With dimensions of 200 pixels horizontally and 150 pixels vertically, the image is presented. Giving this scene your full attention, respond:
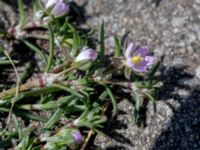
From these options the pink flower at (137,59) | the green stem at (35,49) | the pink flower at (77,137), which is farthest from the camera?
the green stem at (35,49)

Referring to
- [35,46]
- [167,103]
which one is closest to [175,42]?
[167,103]

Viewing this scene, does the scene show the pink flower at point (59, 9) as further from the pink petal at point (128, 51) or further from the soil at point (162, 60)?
the pink petal at point (128, 51)

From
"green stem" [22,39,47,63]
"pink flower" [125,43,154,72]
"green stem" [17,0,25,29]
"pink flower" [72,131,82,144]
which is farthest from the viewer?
"green stem" [17,0,25,29]

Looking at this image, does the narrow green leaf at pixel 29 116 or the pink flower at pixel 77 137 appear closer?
the pink flower at pixel 77 137

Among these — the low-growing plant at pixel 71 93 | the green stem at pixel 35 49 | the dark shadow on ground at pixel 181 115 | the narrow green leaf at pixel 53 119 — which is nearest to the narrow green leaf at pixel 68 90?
the low-growing plant at pixel 71 93

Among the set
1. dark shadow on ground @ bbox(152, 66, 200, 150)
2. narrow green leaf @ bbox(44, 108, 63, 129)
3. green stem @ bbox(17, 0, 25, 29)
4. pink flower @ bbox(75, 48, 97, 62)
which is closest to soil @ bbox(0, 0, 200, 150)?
dark shadow on ground @ bbox(152, 66, 200, 150)

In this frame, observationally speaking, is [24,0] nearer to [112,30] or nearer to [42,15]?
[42,15]

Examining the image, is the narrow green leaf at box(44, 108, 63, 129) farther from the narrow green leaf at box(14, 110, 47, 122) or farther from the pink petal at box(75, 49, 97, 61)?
the pink petal at box(75, 49, 97, 61)

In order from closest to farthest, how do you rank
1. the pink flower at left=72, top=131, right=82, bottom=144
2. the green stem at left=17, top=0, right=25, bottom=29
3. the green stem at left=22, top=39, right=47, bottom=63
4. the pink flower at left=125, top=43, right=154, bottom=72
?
the pink flower at left=72, top=131, right=82, bottom=144 → the pink flower at left=125, top=43, right=154, bottom=72 → the green stem at left=22, top=39, right=47, bottom=63 → the green stem at left=17, top=0, right=25, bottom=29
